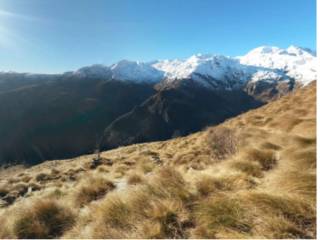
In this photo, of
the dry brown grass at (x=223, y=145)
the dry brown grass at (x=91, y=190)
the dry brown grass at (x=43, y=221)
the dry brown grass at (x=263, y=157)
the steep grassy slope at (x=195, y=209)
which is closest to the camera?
the steep grassy slope at (x=195, y=209)

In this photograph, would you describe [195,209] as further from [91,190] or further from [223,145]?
[223,145]

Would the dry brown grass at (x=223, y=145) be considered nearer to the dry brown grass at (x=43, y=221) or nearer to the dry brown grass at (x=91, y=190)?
the dry brown grass at (x=91, y=190)

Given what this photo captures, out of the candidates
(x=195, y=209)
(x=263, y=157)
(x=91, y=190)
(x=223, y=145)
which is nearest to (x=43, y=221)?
(x=91, y=190)

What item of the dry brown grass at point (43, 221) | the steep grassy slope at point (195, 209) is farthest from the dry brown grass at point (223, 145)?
the dry brown grass at point (43, 221)

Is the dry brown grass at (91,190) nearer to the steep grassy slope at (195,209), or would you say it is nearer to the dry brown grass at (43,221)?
the steep grassy slope at (195,209)

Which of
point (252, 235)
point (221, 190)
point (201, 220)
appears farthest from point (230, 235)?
point (221, 190)

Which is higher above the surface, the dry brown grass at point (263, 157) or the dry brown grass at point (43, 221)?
the dry brown grass at point (263, 157)

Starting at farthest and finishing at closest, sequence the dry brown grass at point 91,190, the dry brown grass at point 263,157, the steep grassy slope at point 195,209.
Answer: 1. the dry brown grass at point 263,157
2. the dry brown grass at point 91,190
3. the steep grassy slope at point 195,209

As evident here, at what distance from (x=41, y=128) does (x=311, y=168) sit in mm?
214704

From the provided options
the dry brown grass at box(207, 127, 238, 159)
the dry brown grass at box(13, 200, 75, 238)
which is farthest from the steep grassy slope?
the dry brown grass at box(207, 127, 238, 159)

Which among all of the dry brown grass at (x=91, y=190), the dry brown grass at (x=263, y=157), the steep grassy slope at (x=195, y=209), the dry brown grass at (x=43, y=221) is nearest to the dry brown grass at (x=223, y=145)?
the dry brown grass at (x=263, y=157)

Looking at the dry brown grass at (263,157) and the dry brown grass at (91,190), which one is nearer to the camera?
the dry brown grass at (91,190)

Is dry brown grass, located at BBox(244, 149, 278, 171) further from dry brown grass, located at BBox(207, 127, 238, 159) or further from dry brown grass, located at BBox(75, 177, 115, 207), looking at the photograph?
dry brown grass, located at BBox(75, 177, 115, 207)

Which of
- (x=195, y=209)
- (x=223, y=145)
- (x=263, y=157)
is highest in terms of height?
(x=263, y=157)
